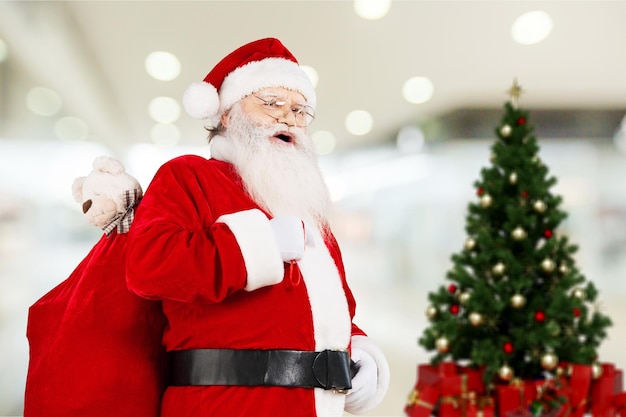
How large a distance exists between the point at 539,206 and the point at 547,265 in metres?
0.30

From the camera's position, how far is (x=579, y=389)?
3.09m

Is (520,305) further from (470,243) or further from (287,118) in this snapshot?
(287,118)

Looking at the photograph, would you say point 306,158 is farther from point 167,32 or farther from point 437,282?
point 437,282

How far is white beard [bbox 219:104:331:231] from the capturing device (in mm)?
1354

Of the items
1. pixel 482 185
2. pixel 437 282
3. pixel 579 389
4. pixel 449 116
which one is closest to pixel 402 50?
pixel 449 116

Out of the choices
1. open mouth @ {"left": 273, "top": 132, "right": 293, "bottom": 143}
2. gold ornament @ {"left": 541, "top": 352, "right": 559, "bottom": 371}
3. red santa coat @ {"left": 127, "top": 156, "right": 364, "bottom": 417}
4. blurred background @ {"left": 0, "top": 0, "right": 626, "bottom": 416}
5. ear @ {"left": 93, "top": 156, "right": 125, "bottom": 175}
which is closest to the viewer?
red santa coat @ {"left": 127, "top": 156, "right": 364, "bottom": 417}

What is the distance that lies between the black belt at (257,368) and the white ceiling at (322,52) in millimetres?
2636

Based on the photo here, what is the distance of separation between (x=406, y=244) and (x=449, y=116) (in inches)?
43.4

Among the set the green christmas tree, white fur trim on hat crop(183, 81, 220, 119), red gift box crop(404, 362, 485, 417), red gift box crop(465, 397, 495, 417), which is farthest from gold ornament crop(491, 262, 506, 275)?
white fur trim on hat crop(183, 81, 220, 119)

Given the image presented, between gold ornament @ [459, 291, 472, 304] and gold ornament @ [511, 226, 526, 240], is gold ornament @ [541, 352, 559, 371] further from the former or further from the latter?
gold ornament @ [511, 226, 526, 240]

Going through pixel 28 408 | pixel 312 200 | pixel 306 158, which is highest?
pixel 306 158

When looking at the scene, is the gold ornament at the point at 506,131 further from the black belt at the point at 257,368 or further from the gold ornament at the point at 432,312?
the black belt at the point at 257,368

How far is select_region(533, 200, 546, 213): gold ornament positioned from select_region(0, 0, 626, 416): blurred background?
143cm

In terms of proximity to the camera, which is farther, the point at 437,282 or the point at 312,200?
the point at 437,282
